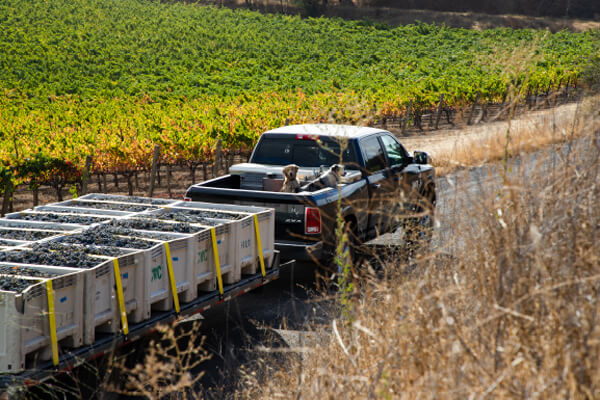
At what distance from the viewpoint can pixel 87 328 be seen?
246 inches

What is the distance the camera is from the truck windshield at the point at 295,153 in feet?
36.2

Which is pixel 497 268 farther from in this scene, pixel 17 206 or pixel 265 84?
pixel 265 84

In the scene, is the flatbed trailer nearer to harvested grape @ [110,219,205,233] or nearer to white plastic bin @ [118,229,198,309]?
white plastic bin @ [118,229,198,309]

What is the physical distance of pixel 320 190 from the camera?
9.63 m

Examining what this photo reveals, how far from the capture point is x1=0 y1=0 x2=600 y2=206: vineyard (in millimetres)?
17906

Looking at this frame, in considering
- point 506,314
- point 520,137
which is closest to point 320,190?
point 520,137

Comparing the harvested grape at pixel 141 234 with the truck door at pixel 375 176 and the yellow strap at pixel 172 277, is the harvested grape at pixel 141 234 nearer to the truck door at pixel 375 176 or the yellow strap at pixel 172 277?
the yellow strap at pixel 172 277

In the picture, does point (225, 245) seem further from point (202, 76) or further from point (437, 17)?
point (437, 17)

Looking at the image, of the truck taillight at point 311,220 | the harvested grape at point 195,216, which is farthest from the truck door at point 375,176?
the harvested grape at point 195,216

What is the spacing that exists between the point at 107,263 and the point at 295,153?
5249 mm

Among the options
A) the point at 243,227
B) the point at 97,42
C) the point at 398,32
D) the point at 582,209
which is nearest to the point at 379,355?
the point at 582,209

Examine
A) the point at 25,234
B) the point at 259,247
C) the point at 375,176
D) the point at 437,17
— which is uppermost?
the point at 437,17

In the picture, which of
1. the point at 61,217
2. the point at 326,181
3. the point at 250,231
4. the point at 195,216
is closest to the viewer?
the point at 61,217

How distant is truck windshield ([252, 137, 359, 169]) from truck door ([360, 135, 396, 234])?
10.8 inches
